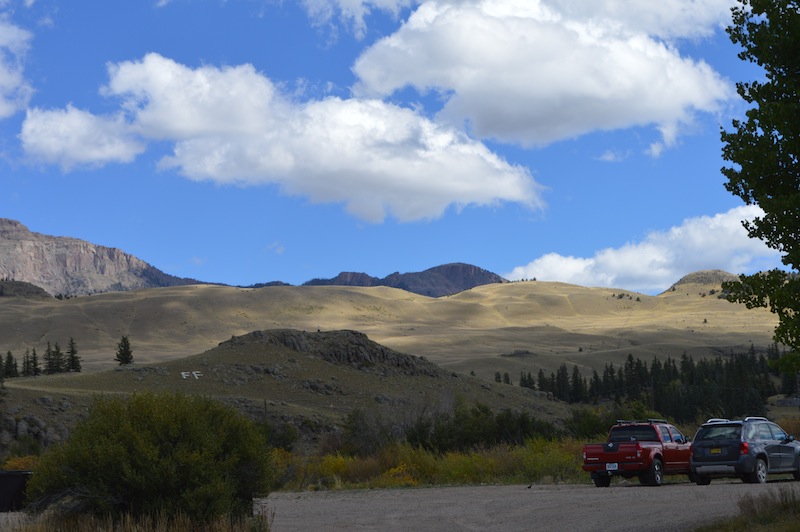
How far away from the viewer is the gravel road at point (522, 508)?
1669cm

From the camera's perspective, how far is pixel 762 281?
1321cm

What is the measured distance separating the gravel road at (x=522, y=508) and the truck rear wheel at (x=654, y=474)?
284 mm

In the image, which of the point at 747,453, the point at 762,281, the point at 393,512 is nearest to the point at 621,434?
A: the point at 747,453

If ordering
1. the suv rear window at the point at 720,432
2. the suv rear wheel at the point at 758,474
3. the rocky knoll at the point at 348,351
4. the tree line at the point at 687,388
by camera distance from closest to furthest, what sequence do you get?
1. the suv rear wheel at the point at 758,474
2. the suv rear window at the point at 720,432
3. the tree line at the point at 687,388
4. the rocky knoll at the point at 348,351

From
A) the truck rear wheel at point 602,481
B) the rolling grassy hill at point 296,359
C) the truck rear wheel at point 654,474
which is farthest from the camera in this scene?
the rolling grassy hill at point 296,359

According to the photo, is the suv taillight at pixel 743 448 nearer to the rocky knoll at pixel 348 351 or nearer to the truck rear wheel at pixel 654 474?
the truck rear wheel at pixel 654 474

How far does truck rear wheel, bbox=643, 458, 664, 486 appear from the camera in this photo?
24.8 metres

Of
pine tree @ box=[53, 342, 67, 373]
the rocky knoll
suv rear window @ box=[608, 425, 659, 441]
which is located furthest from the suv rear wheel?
pine tree @ box=[53, 342, 67, 373]

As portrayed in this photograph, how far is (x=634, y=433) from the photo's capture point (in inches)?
1000

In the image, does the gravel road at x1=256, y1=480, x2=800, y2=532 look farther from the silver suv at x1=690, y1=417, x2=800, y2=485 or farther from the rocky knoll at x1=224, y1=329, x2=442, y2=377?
the rocky knoll at x1=224, y1=329, x2=442, y2=377

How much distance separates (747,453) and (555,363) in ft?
406

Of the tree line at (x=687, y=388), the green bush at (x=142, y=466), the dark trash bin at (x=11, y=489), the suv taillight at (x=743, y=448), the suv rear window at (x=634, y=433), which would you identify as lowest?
the tree line at (x=687, y=388)

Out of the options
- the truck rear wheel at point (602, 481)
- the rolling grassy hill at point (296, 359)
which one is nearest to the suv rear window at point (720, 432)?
the truck rear wheel at point (602, 481)

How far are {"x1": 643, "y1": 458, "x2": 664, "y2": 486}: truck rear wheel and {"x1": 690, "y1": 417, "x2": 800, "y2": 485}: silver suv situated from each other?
40.6 inches
